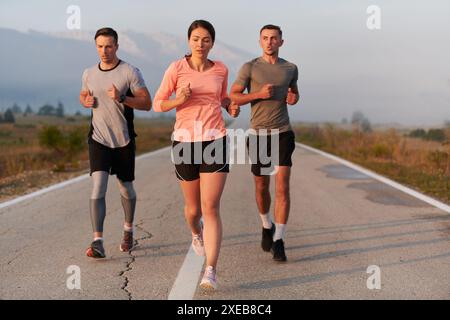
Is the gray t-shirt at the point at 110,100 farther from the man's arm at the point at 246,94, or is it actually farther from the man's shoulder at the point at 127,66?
the man's arm at the point at 246,94

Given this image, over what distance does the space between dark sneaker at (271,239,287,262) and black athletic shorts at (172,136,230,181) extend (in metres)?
1.12

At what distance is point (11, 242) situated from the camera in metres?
6.71

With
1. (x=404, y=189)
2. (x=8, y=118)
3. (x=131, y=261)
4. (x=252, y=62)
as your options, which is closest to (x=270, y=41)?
(x=252, y=62)

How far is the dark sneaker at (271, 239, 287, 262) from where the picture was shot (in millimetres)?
5789

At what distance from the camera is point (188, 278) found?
5223mm

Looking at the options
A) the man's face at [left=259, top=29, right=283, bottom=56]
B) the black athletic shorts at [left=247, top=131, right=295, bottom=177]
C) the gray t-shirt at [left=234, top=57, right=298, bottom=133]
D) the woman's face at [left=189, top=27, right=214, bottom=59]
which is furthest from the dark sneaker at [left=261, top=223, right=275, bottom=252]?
the woman's face at [left=189, top=27, right=214, bottom=59]

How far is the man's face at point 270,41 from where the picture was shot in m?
5.80

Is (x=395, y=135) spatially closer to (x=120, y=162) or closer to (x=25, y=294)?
(x=120, y=162)

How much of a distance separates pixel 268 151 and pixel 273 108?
401 mm

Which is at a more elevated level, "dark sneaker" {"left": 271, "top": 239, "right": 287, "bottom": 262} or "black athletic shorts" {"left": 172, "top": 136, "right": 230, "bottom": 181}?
"black athletic shorts" {"left": 172, "top": 136, "right": 230, "bottom": 181}

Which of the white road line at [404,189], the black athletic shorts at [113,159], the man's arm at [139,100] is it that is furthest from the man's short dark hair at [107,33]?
the white road line at [404,189]

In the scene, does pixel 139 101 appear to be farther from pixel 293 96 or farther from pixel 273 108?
pixel 293 96

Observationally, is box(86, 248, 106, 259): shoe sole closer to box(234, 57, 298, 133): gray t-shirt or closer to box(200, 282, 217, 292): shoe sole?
box(200, 282, 217, 292): shoe sole

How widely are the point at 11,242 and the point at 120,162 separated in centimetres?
163
